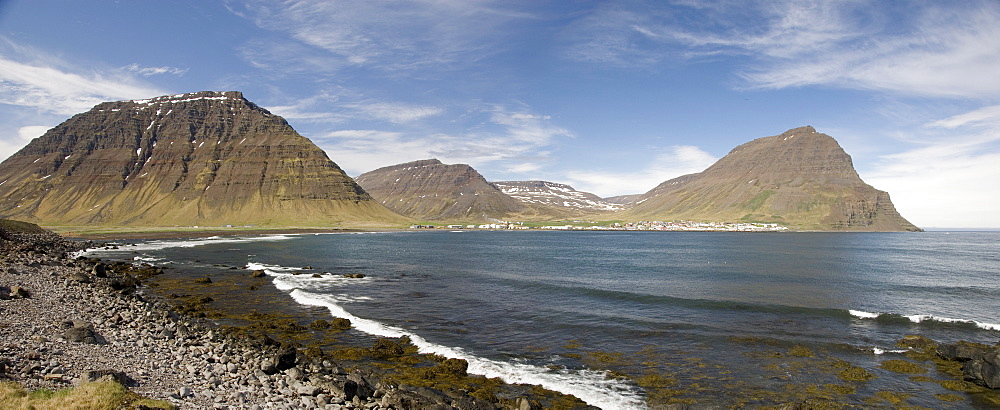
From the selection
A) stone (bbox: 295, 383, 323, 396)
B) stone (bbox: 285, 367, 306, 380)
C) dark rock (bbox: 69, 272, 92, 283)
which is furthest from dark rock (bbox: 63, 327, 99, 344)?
dark rock (bbox: 69, 272, 92, 283)

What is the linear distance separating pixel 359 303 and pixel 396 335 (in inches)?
470

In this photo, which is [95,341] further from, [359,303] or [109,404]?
[359,303]

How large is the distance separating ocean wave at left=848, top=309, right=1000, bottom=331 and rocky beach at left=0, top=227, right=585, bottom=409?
32400mm

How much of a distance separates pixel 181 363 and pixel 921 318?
46.9 meters

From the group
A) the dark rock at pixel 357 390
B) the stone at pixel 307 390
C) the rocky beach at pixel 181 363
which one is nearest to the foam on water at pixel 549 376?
the rocky beach at pixel 181 363

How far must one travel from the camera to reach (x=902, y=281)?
57500mm

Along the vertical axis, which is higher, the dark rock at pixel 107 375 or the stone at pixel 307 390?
the dark rock at pixel 107 375

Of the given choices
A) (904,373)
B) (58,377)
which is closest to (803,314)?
(904,373)

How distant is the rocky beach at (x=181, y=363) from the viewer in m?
15.3

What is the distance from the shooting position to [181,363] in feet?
61.4

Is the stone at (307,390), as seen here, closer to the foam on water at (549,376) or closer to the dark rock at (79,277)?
the foam on water at (549,376)

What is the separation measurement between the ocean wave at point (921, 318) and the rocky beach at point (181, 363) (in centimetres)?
3240

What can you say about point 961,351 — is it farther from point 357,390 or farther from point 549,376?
point 357,390

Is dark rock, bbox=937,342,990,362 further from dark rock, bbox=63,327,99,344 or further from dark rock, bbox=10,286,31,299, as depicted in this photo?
dark rock, bbox=10,286,31,299
